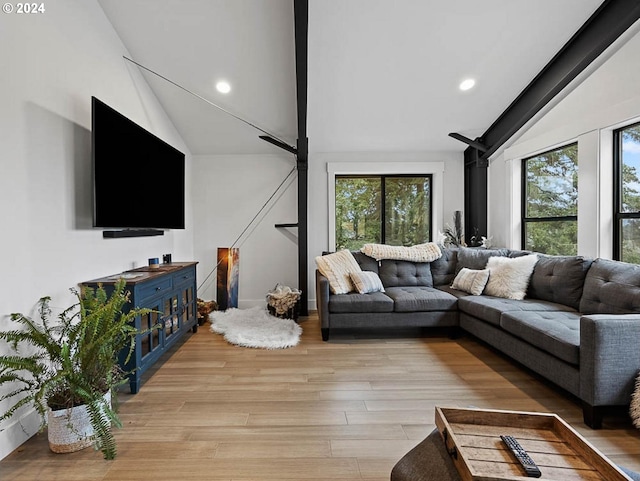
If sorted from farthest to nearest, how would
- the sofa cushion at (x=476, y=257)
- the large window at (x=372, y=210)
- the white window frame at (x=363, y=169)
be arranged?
the large window at (x=372, y=210) → the white window frame at (x=363, y=169) → the sofa cushion at (x=476, y=257)

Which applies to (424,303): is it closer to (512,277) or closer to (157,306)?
(512,277)

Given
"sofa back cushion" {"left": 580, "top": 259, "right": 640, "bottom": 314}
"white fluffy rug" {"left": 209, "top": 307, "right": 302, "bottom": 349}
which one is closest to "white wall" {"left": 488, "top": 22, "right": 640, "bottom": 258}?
"sofa back cushion" {"left": 580, "top": 259, "right": 640, "bottom": 314}

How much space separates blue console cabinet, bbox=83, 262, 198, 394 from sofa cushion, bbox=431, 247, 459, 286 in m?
2.78

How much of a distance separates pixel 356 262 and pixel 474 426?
2832mm

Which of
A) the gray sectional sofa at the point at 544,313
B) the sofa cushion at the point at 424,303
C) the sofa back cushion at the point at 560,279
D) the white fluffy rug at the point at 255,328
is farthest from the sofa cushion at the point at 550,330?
the white fluffy rug at the point at 255,328

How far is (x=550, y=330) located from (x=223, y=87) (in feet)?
11.8

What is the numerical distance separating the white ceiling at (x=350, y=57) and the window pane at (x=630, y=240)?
166 cm

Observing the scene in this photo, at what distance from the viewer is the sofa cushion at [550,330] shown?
2.11m

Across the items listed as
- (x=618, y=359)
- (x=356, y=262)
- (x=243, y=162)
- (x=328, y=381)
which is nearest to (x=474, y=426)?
(x=618, y=359)

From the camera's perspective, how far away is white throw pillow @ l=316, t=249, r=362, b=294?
12.2ft

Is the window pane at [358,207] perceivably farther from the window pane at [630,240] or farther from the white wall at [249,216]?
the window pane at [630,240]

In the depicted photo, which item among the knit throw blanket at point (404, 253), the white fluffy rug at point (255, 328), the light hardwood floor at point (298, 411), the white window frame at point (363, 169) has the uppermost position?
the white window frame at point (363, 169)

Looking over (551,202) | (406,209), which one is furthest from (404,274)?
(551,202)

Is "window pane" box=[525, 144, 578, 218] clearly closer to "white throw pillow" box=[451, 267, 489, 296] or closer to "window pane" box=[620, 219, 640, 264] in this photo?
"window pane" box=[620, 219, 640, 264]
